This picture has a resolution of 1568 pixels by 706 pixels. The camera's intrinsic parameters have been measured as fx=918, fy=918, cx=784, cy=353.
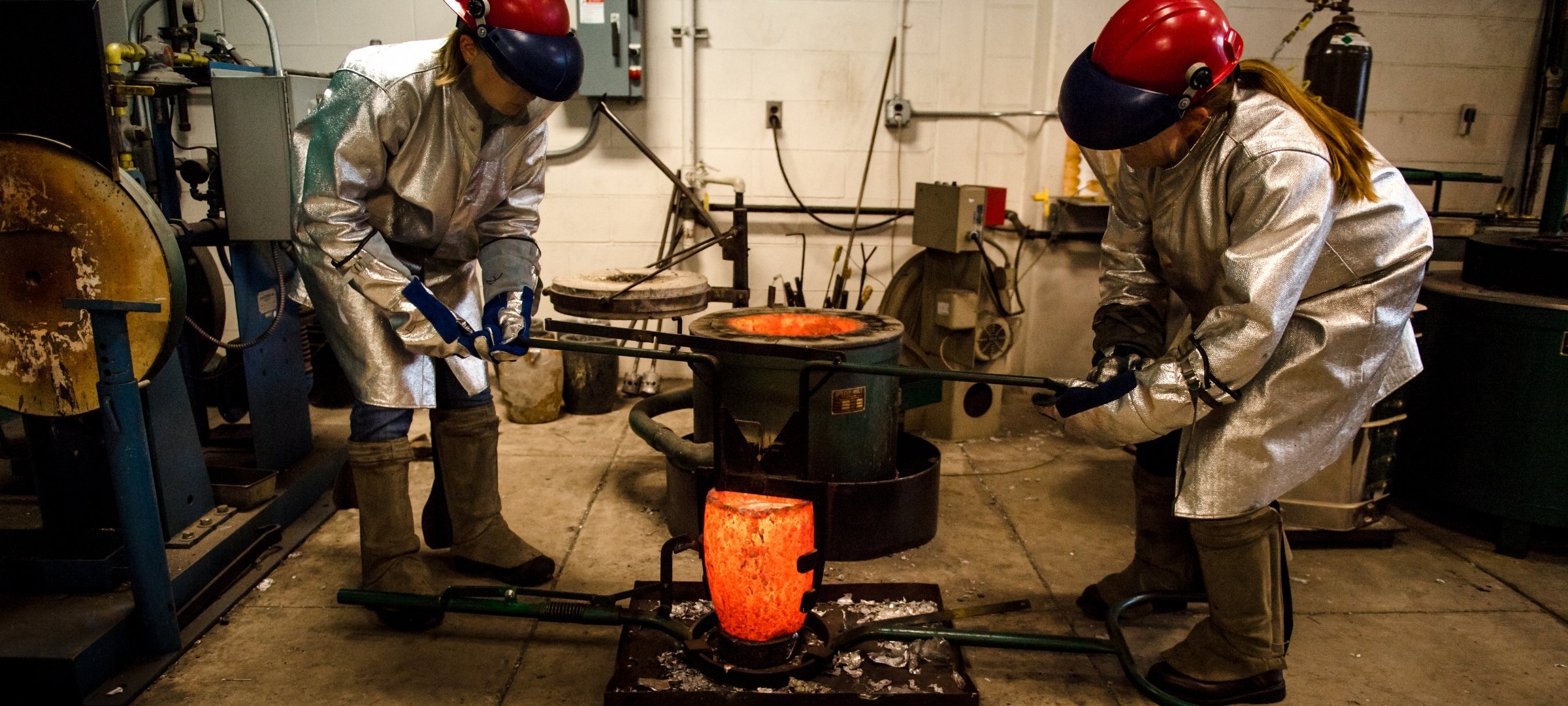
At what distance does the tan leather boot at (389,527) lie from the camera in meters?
2.10

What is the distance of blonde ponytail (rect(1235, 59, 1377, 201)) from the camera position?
1.61 m

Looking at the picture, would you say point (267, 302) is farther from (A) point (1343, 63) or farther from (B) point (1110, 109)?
(A) point (1343, 63)

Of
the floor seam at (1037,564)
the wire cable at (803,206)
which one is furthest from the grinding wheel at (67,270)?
the wire cable at (803,206)

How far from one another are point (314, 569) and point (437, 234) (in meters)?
1.03

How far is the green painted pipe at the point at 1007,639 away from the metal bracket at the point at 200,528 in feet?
5.49

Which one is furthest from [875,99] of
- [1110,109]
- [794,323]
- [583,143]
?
[1110,109]

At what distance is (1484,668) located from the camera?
2.07 meters

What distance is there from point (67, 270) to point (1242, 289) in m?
2.24

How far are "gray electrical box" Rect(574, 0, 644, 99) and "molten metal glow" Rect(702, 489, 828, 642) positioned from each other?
253 centimetres

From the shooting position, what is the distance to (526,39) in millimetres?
1761

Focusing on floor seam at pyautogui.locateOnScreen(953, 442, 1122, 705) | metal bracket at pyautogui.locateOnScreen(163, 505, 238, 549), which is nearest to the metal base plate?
floor seam at pyautogui.locateOnScreen(953, 442, 1122, 705)

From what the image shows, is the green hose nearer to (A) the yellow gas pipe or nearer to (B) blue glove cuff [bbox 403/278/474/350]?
(B) blue glove cuff [bbox 403/278/474/350]

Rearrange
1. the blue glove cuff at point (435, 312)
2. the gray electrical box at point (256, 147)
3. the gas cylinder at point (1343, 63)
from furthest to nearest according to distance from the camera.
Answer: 1. the gas cylinder at point (1343, 63)
2. the gray electrical box at point (256, 147)
3. the blue glove cuff at point (435, 312)

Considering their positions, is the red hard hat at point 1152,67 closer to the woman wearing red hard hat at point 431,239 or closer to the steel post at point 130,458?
the woman wearing red hard hat at point 431,239
